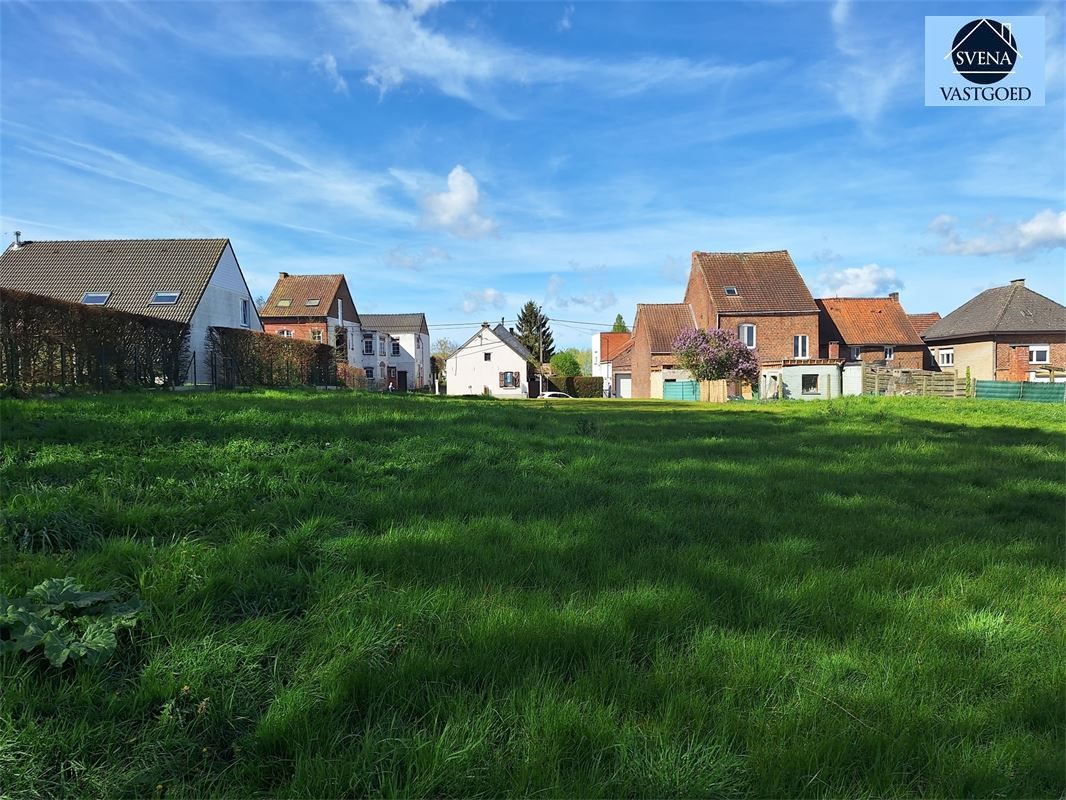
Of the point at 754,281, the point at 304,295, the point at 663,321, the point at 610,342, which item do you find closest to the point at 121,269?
the point at 304,295

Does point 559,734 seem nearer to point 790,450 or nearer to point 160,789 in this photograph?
point 160,789

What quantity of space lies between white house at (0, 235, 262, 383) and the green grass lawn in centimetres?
2550

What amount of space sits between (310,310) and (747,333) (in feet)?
112

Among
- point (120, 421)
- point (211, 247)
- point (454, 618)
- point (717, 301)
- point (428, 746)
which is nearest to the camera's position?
point (428, 746)

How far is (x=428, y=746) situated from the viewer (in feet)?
6.32

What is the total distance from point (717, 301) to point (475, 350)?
26.5 m

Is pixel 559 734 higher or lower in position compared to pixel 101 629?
lower

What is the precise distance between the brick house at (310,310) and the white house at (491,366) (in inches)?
543

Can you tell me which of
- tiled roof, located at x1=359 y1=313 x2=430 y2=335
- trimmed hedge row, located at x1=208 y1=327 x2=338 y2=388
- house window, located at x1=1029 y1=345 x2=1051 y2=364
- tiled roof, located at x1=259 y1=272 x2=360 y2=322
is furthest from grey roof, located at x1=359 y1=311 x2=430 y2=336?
house window, located at x1=1029 y1=345 x2=1051 y2=364

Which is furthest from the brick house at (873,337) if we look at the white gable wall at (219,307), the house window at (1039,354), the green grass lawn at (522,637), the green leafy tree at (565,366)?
the green grass lawn at (522,637)

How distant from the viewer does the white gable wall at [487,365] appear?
6022 cm

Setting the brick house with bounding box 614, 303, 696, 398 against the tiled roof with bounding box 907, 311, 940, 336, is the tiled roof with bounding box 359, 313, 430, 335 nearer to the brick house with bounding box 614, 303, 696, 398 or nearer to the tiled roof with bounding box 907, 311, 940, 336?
the brick house with bounding box 614, 303, 696, 398

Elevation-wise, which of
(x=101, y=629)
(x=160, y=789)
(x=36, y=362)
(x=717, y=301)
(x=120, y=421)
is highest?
(x=717, y=301)

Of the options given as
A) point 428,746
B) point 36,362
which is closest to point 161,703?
point 428,746
